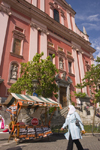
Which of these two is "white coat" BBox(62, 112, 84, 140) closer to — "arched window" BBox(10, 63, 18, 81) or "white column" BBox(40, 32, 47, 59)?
"arched window" BBox(10, 63, 18, 81)

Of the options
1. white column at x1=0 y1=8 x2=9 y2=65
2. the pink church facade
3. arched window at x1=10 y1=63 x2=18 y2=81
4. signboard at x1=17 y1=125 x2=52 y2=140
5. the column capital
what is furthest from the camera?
the column capital

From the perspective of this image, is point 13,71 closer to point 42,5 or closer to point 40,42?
point 40,42

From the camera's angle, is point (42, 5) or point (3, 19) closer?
point (3, 19)

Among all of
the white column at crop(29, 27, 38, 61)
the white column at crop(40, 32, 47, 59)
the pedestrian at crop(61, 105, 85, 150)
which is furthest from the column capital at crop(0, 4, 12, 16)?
the pedestrian at crop(61, 105, 85, 150)

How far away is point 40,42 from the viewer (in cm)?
1511

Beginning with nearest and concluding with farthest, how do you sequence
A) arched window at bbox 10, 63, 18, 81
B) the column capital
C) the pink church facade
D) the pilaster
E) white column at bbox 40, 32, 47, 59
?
1. arched window at bbox 10, 63, 18, 81
2. the pilaster
3. the pink church facade
4. the column capital
5. white column at bbox 40, 32, 47, 59

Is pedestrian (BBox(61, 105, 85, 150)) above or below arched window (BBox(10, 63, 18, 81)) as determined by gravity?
below

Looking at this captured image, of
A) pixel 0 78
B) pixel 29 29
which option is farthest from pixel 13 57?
pixel 29 29

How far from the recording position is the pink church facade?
1161 centimetres

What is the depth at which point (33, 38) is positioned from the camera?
1439cm

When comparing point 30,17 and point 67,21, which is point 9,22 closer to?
point 30,17

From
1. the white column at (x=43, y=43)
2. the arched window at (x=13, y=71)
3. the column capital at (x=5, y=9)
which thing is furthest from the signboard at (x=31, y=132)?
the column capital at (x=5, y=9)

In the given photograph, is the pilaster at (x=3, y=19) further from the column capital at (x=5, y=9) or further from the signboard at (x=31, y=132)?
the signboard at (x=31, y=132)

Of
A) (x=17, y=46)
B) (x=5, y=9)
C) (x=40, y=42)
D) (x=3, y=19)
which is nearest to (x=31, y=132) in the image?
(x=17, y=46)
